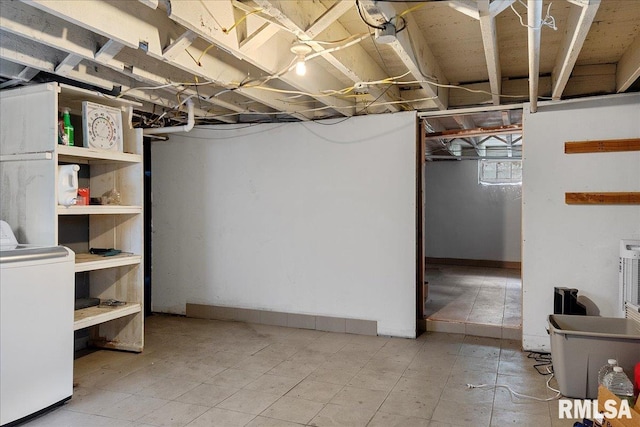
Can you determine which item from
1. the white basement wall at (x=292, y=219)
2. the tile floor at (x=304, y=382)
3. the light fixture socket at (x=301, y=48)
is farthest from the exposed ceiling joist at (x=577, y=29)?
the tile floor at (x=304, y=382)

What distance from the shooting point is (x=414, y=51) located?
2.65m

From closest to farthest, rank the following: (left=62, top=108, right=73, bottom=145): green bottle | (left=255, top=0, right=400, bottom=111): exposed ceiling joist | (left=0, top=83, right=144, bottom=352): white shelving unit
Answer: (left=255, top=0, right=400, bottom=111): exposed ceiling joist < (left=0, top=83, right=144, bottom=352): white shelving unit < (left=62, top=108, right=73, bottom=145): green bottle

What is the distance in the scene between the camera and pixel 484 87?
3.99m

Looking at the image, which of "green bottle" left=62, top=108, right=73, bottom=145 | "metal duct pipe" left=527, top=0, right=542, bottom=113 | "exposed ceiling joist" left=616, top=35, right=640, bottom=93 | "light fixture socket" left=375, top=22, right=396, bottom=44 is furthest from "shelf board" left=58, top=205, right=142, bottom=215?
"exposed ceiling joist" left=616, top=35, right=640, bottom=93

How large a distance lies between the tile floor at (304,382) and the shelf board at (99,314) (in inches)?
16.0

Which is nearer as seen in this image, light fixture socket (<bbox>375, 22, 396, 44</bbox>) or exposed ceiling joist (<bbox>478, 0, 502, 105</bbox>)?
exposed ceiling joist (<bbox>478, 0, 502, 105</bbox>)

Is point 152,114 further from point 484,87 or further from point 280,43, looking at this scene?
point 484,87

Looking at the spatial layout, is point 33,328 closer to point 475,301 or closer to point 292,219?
point 292,219

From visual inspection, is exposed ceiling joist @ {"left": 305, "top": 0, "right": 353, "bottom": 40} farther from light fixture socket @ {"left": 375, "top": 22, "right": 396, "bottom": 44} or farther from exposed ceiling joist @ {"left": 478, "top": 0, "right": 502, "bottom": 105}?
exposed ceiling joist @ {"left": 478, "top": 0, "right": 502, "bottom": 105}

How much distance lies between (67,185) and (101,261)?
0.63 metres

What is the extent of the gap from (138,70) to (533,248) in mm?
3398

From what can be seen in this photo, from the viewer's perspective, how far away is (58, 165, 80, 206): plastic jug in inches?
112

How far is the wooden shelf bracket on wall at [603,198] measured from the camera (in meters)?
3.36

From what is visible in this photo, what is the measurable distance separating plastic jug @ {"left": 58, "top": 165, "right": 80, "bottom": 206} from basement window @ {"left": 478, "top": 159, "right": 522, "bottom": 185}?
747cm
